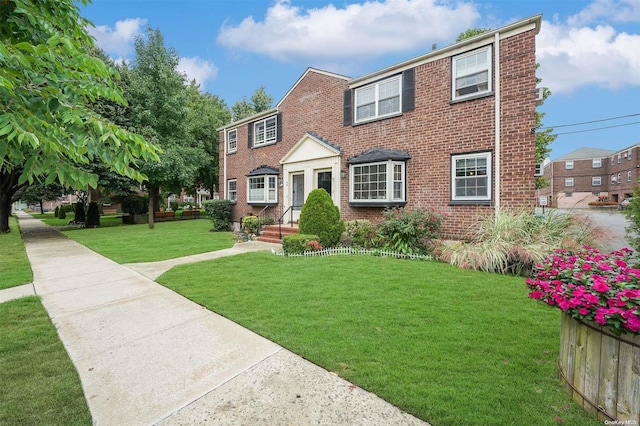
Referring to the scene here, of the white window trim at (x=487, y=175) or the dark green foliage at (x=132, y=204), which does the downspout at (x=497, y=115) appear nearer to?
the white window trim at (x=487, y=175)

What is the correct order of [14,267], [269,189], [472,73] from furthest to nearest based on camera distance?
[269,189], [472,73], [14,267]

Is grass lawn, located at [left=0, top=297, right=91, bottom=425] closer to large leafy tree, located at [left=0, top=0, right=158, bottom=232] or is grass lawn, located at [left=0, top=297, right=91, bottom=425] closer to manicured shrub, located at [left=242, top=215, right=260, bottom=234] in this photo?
large leafy tree, located at [left=0, top=0, right=158, bottom=232]

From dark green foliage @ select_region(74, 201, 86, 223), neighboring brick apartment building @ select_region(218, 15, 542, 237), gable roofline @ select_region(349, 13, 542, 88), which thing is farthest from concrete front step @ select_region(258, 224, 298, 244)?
dark green foliage @ select_region(74, 201, 86, 223)

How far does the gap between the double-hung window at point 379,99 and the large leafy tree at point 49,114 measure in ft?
30.0

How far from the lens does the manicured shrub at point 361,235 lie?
9.31 m

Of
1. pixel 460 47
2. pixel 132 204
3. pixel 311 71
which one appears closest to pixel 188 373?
pixel 460 47

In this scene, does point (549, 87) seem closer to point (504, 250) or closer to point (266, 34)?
point (266, 34)

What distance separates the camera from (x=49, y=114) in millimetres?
2057

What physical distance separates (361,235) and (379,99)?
16.3 feet

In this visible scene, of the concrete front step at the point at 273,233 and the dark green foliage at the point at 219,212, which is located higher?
the dark green foliage at the point at 219,212

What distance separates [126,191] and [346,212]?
578 inches

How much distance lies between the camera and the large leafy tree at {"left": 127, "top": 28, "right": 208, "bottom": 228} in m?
17.1

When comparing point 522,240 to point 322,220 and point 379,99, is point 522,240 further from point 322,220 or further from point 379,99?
point 379,99

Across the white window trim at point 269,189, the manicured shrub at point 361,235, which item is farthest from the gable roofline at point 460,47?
the white window trim at point 269,189
